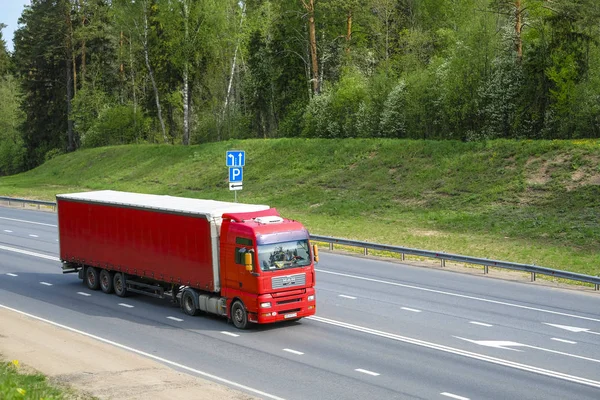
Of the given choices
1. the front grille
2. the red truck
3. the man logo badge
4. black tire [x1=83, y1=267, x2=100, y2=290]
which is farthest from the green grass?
black tire [x1=83, y1=267, x2=100, y2=290]

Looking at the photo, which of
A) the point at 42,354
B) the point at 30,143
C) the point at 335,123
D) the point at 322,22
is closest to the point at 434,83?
the point at 335,123

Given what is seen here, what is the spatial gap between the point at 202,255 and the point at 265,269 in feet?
7.02

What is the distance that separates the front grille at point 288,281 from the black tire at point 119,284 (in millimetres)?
6562

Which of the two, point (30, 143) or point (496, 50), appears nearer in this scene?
point (496, 50)

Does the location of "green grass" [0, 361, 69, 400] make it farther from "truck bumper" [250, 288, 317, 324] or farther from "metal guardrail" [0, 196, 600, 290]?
"metal guardrail" [0, 196, 600, 290]

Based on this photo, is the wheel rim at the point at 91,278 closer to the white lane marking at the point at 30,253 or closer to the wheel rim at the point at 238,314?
the white lane marking at the point at 30,253

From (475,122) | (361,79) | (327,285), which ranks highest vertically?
(361,79)

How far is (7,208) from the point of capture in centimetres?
5288

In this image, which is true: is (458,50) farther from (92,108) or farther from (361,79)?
(92,108)

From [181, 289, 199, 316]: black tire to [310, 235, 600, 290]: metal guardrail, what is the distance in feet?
35.3

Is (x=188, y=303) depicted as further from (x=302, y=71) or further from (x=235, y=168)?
(x=302, y=71)

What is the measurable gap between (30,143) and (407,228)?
223 ft

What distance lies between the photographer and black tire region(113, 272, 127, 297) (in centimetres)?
2389

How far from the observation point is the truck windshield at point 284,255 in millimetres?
19266
